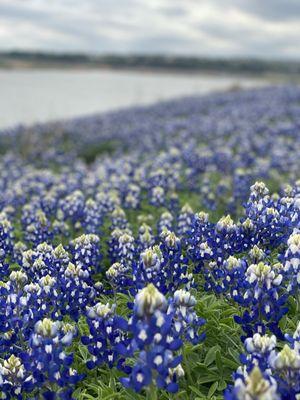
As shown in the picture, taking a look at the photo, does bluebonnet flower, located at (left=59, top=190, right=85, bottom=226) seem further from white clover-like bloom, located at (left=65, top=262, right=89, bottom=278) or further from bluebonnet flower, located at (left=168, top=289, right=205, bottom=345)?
bluebonnet flower, located at (left=168, top=289, right=205, bottom=345)

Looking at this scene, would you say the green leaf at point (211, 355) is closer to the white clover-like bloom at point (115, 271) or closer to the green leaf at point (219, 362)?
the green leaf at point (219, 362)

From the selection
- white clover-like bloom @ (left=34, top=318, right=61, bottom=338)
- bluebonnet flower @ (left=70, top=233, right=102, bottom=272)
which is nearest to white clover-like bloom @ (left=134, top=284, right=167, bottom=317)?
white clover-like bloom @ (left=34, top=318, right=61, bottom=338)

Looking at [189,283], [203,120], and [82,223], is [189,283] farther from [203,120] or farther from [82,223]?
[203,120]

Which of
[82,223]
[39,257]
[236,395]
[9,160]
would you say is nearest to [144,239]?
[39,257]

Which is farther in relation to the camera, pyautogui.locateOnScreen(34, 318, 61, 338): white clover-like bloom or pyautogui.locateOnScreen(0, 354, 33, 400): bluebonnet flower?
pyautogui.locateOnScreen(0, 354, 33, 400): bluebonnet flower

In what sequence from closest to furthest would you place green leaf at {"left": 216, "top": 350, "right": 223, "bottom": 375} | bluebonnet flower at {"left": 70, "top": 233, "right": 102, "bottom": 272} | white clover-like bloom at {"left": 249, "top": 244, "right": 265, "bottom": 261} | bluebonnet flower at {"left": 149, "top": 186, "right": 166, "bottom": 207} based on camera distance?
green leaf at {"left": 216, "top": 350, "right": 223, "bottom": 375}
white clover-like bloom at {"left": 249, "top": 244, "right": 265, "bottom": 261}
bluebonnet flower at {"left": 70, "top": 233, "right": 102, "bottom": 272}
bluebonnet flower at {"left": 149, "top": 186, "right": 166, "bottom": 207}

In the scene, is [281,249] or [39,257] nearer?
[39,257]

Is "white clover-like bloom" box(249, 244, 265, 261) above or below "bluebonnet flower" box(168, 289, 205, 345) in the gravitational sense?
above

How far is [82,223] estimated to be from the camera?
5.94 meters

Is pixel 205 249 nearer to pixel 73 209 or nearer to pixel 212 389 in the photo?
pixel 212 389

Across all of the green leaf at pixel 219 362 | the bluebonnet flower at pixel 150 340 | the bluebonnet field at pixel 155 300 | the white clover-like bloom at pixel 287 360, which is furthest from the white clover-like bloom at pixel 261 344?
the green leaf at pixel 219 362

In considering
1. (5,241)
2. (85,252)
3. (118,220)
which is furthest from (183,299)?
(118,220)

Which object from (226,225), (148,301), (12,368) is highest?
(148,301)

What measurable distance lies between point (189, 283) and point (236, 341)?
0.55m
